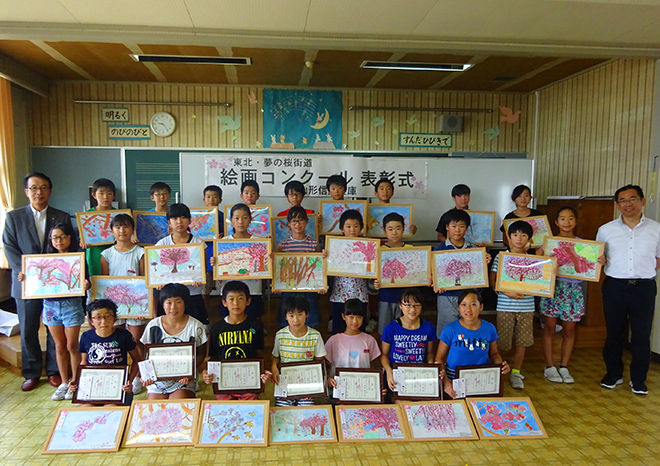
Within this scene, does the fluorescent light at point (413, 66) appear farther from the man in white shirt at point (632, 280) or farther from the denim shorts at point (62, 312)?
the denim shorts at point (62, 312)

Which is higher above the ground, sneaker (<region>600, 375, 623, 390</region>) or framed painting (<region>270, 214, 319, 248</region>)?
framed painting (<region>270, 214, 319, 248</region>)

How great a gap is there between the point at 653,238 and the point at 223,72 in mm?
4392

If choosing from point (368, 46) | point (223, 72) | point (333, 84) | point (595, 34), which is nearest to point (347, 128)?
point (333, 84)

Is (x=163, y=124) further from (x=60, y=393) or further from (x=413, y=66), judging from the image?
(x=60, y=393)

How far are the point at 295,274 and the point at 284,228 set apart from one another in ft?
2.63

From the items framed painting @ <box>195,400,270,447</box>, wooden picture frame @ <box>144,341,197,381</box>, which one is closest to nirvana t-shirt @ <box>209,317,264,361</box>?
wooden picture frame @ <box>144,341,197,381</box>

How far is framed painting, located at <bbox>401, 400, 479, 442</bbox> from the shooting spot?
232 cm

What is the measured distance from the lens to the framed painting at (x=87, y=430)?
7.22ft

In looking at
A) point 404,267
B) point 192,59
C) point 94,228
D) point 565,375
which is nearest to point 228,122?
point 192,59

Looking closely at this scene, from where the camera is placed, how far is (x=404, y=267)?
9.57 ft

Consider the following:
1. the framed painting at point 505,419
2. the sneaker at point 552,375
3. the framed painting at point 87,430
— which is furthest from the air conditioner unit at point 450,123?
the framed painting at point 87,430

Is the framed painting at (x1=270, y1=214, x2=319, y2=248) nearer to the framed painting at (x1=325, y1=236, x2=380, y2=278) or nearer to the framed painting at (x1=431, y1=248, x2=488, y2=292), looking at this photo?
the framed painting at (x1=325, y1=236, x2=380, y2=278)

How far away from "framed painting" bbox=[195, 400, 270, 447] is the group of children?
0.45 feet

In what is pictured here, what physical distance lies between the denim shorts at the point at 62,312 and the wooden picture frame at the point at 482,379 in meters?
2.64
